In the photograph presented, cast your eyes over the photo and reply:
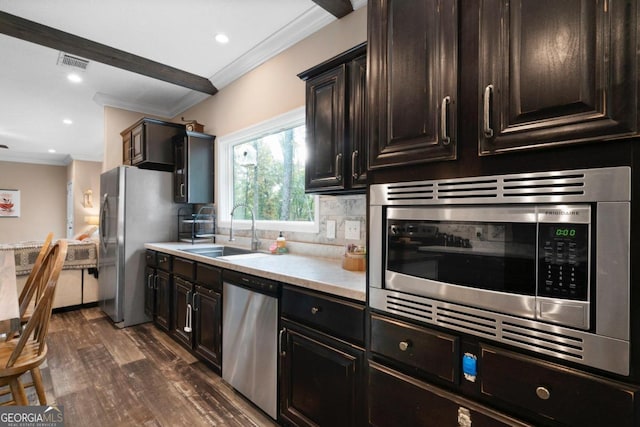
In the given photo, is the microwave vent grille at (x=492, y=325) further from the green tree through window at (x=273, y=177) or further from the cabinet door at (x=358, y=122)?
the green tree through window at (x=273, y=177)

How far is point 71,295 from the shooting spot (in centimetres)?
401

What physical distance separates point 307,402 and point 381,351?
62 cm

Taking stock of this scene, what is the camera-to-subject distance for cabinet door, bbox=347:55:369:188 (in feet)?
5.89

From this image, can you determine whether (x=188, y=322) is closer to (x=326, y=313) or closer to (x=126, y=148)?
(x=326, y=313)

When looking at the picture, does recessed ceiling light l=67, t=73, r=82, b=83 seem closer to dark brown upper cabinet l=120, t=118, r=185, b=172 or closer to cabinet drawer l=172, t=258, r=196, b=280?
dark brown upper cabinet l=120, t=118, r=185, b=172

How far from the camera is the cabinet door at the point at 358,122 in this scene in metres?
1.79

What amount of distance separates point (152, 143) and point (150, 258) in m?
1.34

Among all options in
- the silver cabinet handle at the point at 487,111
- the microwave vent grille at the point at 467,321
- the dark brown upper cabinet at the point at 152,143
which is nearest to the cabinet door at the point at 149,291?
the dark brown upper cabinet at the point at 152,143

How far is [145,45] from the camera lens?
3010mm

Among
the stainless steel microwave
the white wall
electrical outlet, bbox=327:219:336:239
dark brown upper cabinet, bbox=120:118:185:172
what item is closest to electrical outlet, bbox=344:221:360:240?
electrical outlet, bbox=327:219:336:239

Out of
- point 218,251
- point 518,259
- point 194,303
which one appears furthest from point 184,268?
point 518,259

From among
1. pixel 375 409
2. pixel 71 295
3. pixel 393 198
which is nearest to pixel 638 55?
pixel 393 198

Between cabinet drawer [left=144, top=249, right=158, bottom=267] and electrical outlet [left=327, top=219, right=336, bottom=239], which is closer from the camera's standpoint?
electrical outlet [left=327, top=219, right=336, bottom=239]

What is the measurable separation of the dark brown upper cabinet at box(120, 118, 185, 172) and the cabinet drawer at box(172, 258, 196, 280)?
147cm
